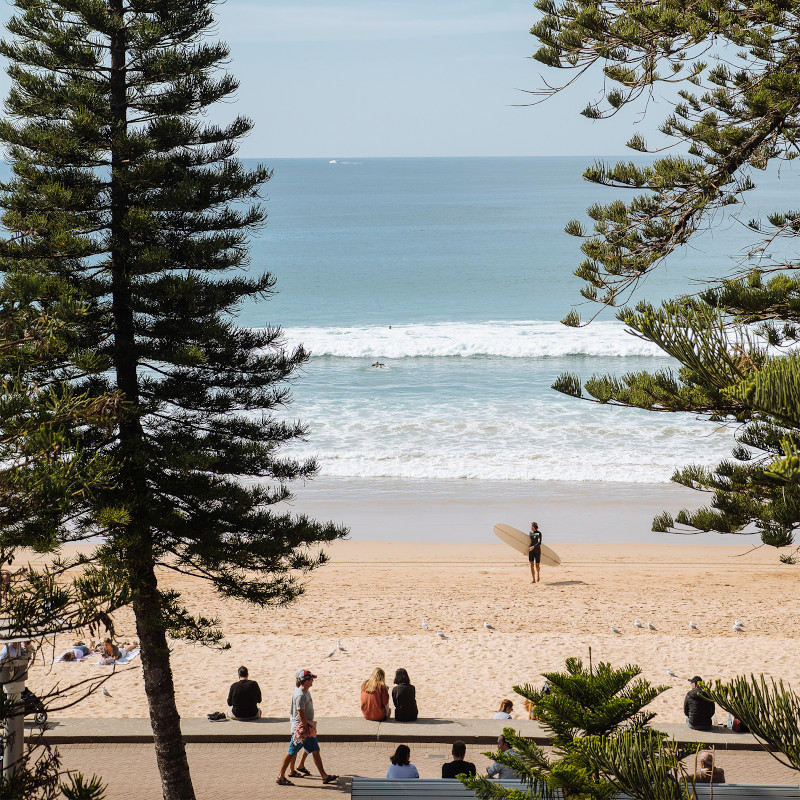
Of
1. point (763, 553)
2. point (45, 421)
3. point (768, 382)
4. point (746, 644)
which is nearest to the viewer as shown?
point (768, 382)

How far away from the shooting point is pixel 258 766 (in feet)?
29.9

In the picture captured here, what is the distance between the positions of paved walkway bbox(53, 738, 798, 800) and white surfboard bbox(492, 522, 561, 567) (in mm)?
6744

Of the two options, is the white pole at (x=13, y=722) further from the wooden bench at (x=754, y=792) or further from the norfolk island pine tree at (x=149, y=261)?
the wooden bench at (x=754, y=792)

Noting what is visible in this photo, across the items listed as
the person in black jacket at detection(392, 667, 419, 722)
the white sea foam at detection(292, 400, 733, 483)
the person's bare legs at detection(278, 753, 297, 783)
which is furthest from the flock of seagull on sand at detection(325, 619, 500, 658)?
the white sea foam at detection(292, 400, 733, 483)

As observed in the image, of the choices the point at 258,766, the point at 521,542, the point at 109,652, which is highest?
the point at 521,542

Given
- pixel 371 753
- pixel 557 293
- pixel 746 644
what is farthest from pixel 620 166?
pixel 557 293

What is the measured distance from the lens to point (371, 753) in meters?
9.35

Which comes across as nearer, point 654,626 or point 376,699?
point 376,699

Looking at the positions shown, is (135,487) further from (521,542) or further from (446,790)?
(521,542)

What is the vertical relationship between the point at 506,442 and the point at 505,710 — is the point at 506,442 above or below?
above

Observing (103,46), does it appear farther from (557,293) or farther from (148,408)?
(557,293)

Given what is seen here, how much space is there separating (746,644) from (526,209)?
315 feet

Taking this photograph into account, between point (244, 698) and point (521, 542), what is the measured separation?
7.66m

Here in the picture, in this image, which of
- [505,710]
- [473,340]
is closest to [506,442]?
[473,340]
